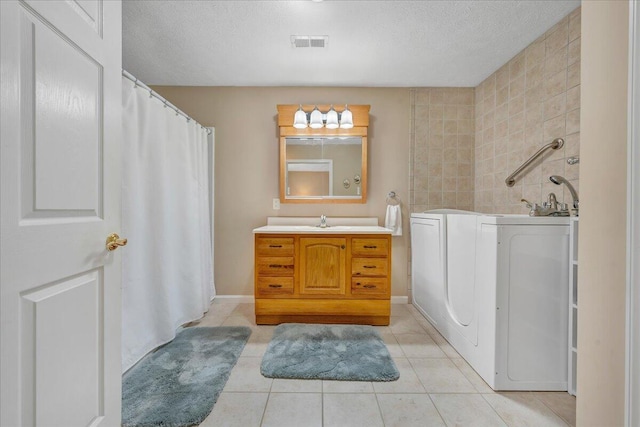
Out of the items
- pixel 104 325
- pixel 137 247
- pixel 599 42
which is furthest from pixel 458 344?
pixel 137 247

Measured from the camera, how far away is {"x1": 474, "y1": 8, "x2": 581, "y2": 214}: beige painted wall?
1.84m

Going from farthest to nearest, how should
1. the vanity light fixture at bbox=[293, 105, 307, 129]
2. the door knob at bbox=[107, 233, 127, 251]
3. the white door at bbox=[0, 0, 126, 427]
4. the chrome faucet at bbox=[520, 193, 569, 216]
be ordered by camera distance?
the vanity light fixture at bbox=[293, 105, 307, 129] < the chrome faucet at bbox=[520, 193, 569, 216] < the door knob at bbox=[107, 233, 127, 251] < the white door at bbox=[0, 0, 126, 427]

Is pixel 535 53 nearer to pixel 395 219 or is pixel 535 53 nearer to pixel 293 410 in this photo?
pixel 395 219

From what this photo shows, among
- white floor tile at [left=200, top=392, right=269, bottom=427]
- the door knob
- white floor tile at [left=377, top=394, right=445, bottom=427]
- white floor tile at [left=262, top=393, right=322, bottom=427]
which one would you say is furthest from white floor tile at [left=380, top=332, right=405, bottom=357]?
the door knob

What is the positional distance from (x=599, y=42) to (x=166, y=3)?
2154 mm

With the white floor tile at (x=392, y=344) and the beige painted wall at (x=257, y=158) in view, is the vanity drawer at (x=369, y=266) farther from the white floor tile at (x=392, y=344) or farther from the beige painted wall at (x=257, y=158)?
the beige painted wall at (x=257, y=158)

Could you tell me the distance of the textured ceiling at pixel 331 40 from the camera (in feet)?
5.90

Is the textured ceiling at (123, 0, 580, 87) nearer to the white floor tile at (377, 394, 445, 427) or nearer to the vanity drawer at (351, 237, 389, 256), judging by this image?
the vanity drawer at (351, 237, 389, 256)

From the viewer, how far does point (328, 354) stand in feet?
6.20

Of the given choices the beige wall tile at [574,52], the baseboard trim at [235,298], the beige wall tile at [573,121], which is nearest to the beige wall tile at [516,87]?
the beige wall tile at [574,52]

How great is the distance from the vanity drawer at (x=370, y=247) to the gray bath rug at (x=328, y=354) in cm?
61

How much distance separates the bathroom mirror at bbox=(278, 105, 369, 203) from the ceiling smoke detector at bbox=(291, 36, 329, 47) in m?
0.73

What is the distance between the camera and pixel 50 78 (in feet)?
2.36

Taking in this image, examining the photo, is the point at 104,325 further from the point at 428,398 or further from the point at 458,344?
the point at 458,344
